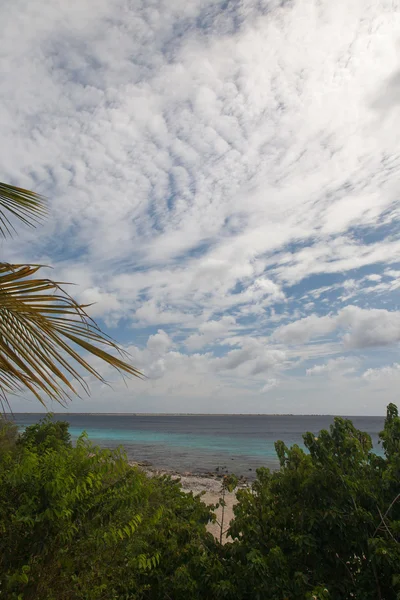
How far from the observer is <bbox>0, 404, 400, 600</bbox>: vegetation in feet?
10.1

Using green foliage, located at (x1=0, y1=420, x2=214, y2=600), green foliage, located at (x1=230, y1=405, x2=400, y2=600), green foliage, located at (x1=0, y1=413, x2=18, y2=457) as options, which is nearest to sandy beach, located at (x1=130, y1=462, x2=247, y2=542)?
green foliage, located at (x1=0, y1=413, x2=18, y2=457)

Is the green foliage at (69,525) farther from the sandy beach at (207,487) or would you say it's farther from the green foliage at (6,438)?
the sandy beach at (207,487)

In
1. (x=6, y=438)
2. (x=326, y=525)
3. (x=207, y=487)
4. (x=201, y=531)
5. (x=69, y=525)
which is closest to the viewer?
(x=69, y=525)

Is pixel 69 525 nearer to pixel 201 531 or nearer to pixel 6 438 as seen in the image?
pixel 201 531

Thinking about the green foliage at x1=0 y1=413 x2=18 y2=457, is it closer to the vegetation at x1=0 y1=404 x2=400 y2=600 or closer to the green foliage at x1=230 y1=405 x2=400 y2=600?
the vegetation at x1=0 y1=404 x2=400 y2=600

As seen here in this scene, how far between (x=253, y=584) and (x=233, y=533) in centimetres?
92

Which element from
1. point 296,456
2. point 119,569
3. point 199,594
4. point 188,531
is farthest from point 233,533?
point 119,569

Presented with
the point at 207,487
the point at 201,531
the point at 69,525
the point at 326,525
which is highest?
the point at 69,525

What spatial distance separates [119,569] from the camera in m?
3.54

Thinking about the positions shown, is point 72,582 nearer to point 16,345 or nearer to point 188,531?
point 188,531

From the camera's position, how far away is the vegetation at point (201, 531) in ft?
10.1

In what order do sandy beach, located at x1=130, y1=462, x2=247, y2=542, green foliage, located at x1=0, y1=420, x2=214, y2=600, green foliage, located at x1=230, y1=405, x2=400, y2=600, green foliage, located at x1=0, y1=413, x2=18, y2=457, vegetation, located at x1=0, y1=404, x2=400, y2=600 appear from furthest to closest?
sandy beach, located at x1=130, y1=462, x2=247, y2=542 → green foliage, located at x1=0, y1=413, x2=18, y2=457 → green foliage, located at x1=230, y1=405, x2=400, y2=600 → vegetation, located at x1=0, y1=404, x2=400, y2=600 → green foliage, located at x1=0, y1=420, x2=214, y2=600

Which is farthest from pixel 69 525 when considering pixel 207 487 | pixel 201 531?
pixel 207 487

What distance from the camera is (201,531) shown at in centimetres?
498
